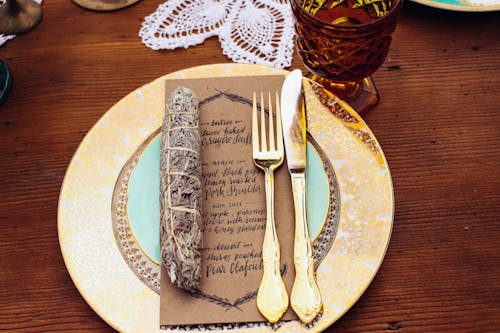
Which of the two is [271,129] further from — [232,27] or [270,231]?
[232,27]

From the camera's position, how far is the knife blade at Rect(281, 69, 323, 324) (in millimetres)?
516

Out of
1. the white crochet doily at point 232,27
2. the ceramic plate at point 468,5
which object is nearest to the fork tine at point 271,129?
the white crochet doily at point 232,27

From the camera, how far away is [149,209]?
1.94ft

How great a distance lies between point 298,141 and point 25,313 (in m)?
0.41

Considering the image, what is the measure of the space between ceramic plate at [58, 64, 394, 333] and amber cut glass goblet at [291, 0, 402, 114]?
5 cm

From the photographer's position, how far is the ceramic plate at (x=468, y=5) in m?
0.72

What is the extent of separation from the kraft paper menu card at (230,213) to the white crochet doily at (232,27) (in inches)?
4.1

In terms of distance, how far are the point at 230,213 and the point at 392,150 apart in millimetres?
258

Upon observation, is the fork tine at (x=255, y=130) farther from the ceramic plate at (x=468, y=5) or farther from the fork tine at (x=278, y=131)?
the ceramic plate at (x=468, y=5)

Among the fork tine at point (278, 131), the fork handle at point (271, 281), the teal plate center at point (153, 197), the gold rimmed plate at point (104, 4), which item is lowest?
the fork handle at point (271, 281)

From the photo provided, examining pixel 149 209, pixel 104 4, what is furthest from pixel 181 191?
pixel 104 4

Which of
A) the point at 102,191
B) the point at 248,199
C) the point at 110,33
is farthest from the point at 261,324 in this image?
the point at 110,33

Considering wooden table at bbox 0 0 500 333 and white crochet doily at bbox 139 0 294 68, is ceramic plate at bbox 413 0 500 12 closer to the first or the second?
wooden table at bbox 0 0 500 333

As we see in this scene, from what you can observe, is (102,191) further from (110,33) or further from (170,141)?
(110,33)
